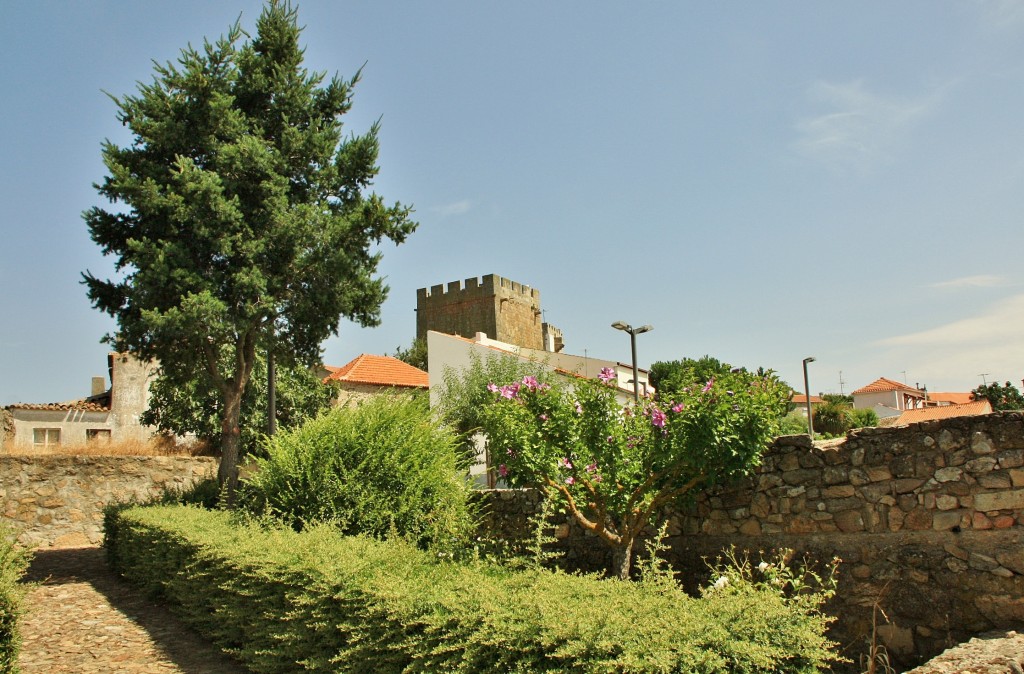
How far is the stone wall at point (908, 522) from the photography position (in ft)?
23.4

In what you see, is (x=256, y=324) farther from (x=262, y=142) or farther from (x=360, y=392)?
(x=360, y=392)

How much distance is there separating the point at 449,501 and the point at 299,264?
5.91m

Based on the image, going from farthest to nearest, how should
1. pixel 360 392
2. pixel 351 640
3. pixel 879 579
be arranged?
1. pixel 360 392
2. pixel 879 579
3. pixel 351 640

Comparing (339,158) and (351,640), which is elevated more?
(339,158)

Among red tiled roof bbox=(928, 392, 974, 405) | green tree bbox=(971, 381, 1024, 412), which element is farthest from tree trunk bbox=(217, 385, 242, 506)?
red tiled roof bbox=(928, 392, 974, 405)

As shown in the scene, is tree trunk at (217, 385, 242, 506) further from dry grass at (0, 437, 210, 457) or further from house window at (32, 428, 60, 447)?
house window at (32, 428, 60, 447)

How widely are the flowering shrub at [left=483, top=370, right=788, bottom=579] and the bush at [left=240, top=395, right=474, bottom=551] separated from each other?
0.74m

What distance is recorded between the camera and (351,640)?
14.7 ft

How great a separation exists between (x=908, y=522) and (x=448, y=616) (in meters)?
5.68

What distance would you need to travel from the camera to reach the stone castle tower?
53219 millimetres

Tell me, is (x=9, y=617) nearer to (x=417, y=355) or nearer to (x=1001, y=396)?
(x=417, y=355)

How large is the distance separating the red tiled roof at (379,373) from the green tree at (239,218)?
17.5 m

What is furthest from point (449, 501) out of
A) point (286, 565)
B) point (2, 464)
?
point (2, 464)

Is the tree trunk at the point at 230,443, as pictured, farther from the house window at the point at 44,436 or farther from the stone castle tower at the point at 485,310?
the stone castle tower at the point at 485,310
